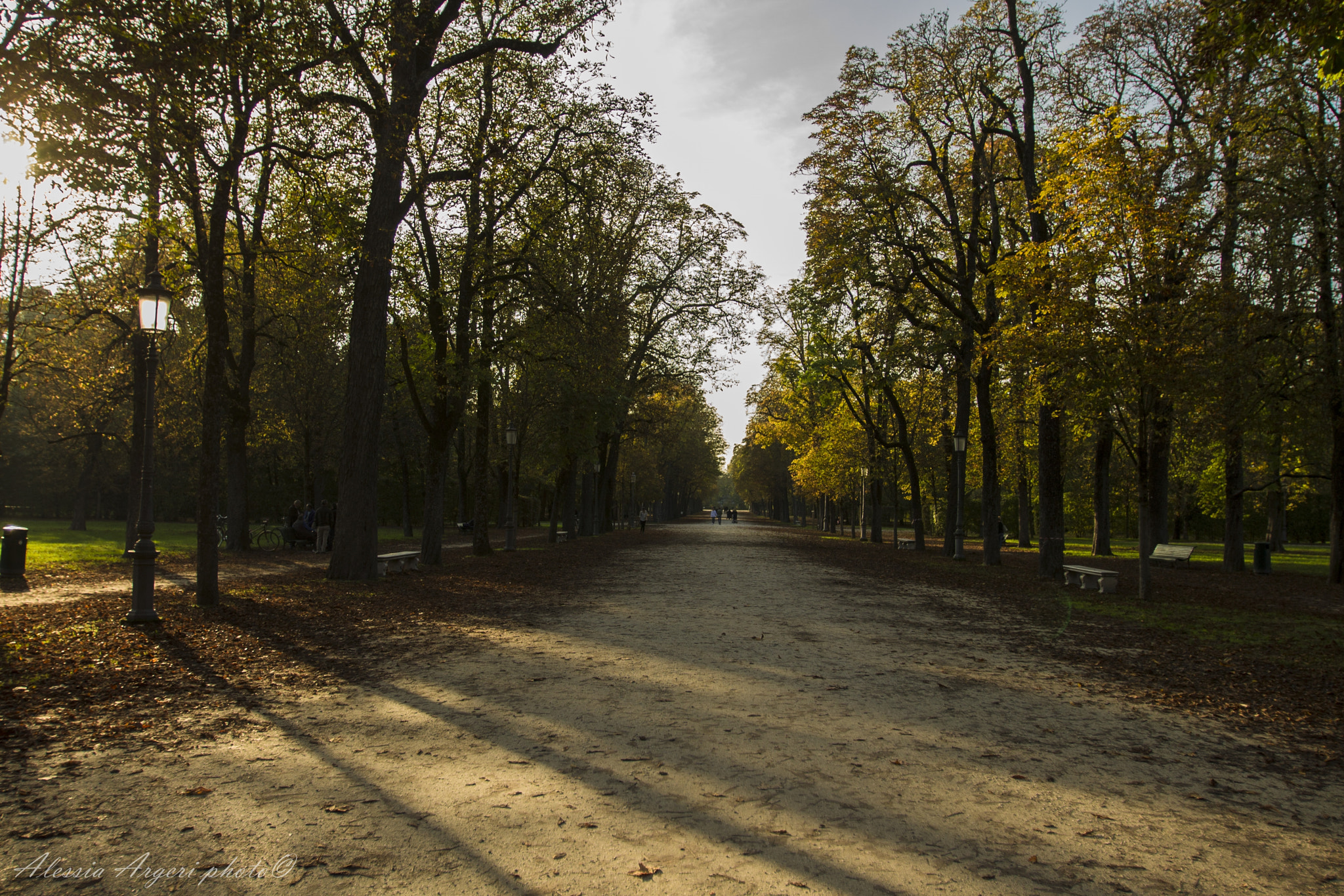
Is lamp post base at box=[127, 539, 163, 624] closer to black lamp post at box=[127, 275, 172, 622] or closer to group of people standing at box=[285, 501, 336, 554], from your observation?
black lamp post at box=[127, 275, 172, 622]

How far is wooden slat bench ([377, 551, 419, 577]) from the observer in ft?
52.9

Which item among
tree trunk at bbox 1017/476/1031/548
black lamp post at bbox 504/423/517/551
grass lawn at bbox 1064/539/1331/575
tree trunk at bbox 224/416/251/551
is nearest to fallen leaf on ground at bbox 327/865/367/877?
tree trunk at bbox 224/416/251/551

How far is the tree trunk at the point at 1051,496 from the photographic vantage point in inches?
656

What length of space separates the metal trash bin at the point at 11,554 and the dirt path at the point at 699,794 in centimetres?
1037

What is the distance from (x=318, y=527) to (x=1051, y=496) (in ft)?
62.6

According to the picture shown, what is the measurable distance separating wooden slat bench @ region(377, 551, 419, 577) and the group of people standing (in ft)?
21.4

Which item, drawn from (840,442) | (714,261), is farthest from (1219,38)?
(840,442)

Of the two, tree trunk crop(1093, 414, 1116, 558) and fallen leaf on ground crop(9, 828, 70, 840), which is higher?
tree trunk crop(1093, 414, 1116, 558)

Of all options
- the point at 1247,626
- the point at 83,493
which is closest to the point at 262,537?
the point at 83,493

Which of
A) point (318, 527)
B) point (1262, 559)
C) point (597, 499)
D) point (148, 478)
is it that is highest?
point (148, 478)

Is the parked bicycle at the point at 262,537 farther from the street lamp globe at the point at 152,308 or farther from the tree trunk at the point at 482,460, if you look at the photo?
the street lamp globe at the point at 152,308

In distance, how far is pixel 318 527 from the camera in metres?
22.8

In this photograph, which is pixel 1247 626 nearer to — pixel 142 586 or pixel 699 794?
pixel 699 794

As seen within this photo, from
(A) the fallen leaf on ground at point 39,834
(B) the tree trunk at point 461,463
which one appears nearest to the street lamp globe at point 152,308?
(A) the fallen leaf on ground at point 39,834
